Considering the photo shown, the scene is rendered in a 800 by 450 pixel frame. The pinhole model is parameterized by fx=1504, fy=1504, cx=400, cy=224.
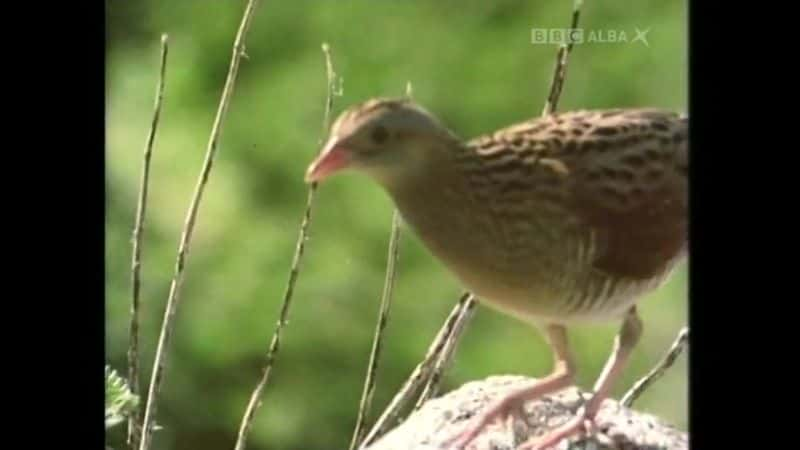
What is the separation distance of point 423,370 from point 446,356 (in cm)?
3

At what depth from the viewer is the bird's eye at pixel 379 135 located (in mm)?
1248

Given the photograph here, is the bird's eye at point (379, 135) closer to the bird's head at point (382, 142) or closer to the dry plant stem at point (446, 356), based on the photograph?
the bird's head at point (382, 142)

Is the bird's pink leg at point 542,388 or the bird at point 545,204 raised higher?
the bird at point 545,204

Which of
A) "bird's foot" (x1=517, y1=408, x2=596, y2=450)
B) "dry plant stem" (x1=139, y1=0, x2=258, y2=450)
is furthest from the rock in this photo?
"dry plant stem" (x1=139, y1=0, x2=258, y2=450)

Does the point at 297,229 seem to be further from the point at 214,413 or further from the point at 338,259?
the point at 214,413

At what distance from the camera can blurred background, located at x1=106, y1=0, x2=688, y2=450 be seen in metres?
1.40

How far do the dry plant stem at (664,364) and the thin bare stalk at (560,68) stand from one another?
24 centimetres

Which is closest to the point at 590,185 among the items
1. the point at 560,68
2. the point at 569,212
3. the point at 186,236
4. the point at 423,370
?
the point at 569,212

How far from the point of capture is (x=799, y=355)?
1432 mm

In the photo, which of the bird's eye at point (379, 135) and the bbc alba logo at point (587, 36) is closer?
the bird's eye at point (379, 135)

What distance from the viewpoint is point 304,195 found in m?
1.44

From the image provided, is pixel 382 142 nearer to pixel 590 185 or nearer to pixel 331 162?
pixel 331 162

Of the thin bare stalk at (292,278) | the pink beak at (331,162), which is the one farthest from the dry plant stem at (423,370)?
the pink beak at (331,162)
